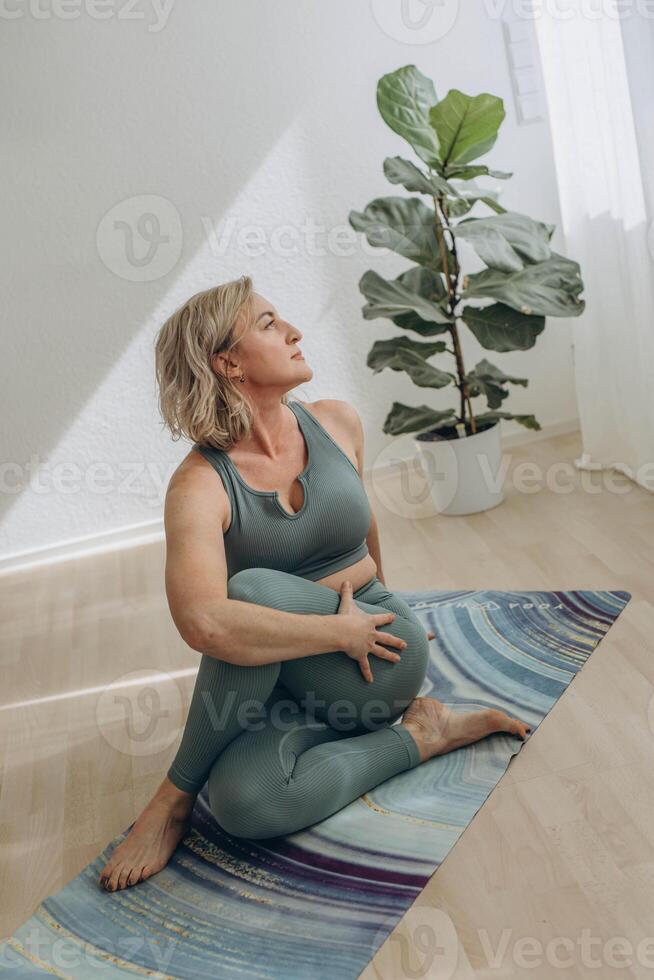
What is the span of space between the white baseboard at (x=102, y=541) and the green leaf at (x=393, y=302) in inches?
32.3

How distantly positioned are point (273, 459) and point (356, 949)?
85 centimetres

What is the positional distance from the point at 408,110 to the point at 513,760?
1.77 m

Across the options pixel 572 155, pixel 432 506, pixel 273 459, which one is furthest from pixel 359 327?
pixel 273 459

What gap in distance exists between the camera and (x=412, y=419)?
9.86 feet

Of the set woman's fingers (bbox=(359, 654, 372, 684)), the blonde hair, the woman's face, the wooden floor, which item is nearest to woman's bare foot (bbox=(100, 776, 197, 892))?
the wooden floor

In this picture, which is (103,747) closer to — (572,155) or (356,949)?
(356,949)

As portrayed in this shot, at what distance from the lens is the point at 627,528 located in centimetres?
261

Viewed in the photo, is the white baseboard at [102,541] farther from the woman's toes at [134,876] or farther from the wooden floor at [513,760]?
the woman's toes at [134,876]

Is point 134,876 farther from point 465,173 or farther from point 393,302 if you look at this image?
point 465,173

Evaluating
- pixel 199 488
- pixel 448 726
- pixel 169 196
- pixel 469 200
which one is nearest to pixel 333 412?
pixel 199 488

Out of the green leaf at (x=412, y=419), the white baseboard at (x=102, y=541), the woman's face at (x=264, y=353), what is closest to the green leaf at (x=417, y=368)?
the green leaf at (x=412, y=419)

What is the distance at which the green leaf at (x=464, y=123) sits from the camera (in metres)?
2.69

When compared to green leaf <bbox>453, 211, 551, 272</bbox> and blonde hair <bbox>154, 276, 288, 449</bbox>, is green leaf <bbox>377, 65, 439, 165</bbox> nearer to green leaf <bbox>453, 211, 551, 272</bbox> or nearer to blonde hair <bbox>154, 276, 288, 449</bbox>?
green leaf <bbox>453, 211, 551, 272</bbox>

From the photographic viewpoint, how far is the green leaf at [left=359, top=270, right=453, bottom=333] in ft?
9.24
